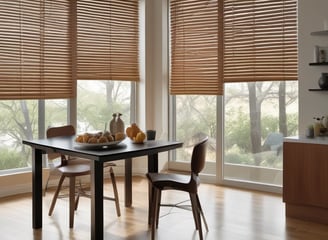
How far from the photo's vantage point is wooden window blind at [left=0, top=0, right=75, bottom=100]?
468cm

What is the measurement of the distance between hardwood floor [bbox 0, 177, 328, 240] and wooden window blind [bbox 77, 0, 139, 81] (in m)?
1.86

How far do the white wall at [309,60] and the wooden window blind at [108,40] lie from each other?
8.03ft

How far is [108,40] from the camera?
5637 mm

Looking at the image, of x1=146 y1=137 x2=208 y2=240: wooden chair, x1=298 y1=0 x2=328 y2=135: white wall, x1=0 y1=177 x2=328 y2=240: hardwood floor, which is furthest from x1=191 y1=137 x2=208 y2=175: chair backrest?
x1=298 y1=0 x2=328 y2=135: white wall

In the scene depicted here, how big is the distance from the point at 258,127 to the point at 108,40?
2.42m

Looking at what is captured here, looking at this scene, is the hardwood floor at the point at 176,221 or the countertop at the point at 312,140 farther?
the countertop at the point at 312,140

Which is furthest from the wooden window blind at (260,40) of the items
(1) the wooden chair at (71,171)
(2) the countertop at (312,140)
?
(1) the wooden chair at (71,171)

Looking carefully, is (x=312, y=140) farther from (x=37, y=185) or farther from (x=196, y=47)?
(x=37, y=185)

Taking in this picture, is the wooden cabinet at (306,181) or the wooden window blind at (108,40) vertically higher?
the wooden window blind at (108,40)

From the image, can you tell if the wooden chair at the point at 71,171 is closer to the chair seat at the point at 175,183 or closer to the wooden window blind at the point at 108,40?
the chair seat at the point at 175,183

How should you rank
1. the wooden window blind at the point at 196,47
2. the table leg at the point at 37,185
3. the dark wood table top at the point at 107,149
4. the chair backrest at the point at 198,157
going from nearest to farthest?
the dark wood table top at the point at 107,149 → the chair backrest at the point at 198,157 → the table leg at the point at 37,185 → the wooden window blind at the point at 196,47

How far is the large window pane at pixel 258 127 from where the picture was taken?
16.1 ft

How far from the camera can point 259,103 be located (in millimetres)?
5098

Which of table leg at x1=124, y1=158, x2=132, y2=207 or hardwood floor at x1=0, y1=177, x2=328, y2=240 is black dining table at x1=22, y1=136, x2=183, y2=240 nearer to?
hardwood floor at x1=0, y1=177, x2=328, y2=240
